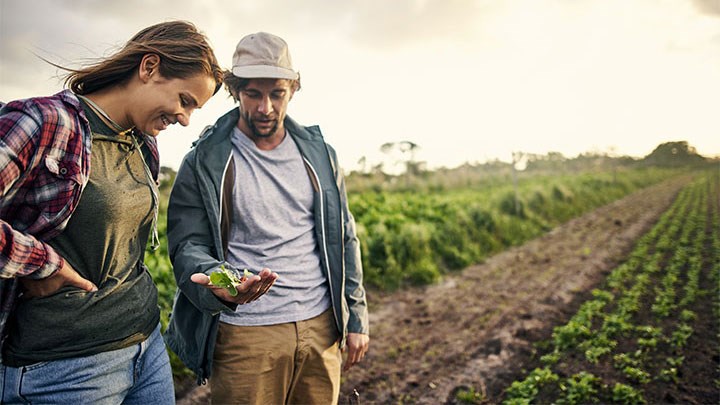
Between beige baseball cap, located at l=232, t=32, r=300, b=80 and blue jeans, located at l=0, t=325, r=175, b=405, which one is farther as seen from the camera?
beige baseball cap, located at l=232, t=32, r=300, b=80

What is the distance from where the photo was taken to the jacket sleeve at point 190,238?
1.76 metres

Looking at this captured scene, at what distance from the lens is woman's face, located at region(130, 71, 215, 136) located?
4.93 ft

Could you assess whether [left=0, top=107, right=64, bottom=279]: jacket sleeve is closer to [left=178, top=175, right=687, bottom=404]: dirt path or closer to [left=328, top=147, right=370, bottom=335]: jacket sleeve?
[left=328, top=147, right=370, bottom=335]: jacket sleeve

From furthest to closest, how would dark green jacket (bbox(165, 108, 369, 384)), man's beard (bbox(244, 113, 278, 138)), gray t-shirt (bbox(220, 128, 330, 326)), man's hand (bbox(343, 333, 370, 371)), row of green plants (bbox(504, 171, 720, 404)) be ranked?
row of green plants (bbox(504, 171, 720, 404))
man's hand (bbox(343, 333, 370, 371))
man's beard (bbox(244, 113, 278, 138))
gray t-shirt (bbox(220, 128, 330, 326))
dark green jacket (bbox(165, 108, 369, 384))

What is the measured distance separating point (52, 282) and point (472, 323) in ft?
16.9

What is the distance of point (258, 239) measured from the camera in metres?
2.03

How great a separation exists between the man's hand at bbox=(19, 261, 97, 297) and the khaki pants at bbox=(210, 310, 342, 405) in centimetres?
77

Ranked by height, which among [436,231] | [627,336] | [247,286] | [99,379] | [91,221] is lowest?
[627,336]

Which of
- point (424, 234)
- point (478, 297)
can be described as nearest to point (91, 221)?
point (478, 297)

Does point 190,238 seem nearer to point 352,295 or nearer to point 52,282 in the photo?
point 52,282

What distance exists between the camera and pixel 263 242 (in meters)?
2.03

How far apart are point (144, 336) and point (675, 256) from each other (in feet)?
34.4

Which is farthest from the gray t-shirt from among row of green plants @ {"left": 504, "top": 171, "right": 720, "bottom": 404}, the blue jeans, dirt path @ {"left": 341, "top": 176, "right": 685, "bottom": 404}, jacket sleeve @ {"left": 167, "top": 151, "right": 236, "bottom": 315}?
row of green plants @ {"left": 504, "top": 171, "right": 720, "bottom": 404}

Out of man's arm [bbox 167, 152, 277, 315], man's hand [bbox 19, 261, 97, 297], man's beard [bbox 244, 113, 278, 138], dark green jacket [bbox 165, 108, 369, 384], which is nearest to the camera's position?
man's hand [bbox 19, 261, 97, 297]
